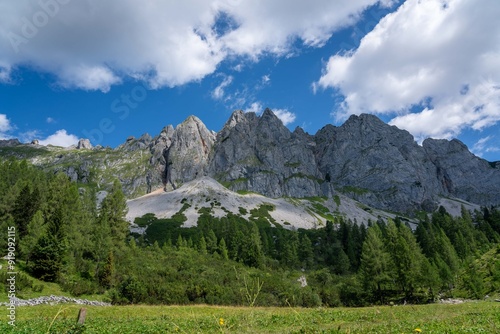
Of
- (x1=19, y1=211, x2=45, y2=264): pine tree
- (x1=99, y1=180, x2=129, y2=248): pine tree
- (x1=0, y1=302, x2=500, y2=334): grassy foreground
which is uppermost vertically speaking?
(x1=99, y1=180, x2=129, y2=248): pine tree

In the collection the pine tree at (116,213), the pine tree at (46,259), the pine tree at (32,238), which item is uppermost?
the pine tree at (116,213)

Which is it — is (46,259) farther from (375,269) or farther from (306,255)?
(306,255)

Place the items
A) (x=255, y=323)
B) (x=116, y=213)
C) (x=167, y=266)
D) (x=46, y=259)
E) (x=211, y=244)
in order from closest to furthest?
(x=255, y=323) < (x=46, y=259) < (x=167, y=266) < (x=116, y=213) < (x=211, y=244)

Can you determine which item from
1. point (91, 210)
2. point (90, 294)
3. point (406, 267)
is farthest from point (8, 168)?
point (406, 267)

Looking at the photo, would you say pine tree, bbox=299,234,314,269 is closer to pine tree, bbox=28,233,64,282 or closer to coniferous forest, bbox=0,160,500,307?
coniferous forest, bbox=0,160,500,307

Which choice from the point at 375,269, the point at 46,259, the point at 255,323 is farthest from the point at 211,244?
the point at 255,323

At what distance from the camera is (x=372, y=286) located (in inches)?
2340

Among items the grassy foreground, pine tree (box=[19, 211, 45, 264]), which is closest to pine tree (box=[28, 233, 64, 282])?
pine tree (box=[19, 211, 45, 264])

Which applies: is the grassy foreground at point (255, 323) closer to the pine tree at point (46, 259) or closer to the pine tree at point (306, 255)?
the pine tree at point (46, 259)

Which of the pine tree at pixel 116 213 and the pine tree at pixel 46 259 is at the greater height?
the pine tree at pixel 116 213

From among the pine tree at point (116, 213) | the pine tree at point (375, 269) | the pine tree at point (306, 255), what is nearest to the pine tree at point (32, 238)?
the pine tree at point (116, 213)

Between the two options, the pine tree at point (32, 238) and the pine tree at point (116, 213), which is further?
the pine tree at point (116, 213)

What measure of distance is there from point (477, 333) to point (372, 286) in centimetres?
5573

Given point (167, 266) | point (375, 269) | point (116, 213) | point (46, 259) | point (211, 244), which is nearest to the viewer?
point (46, 259)
